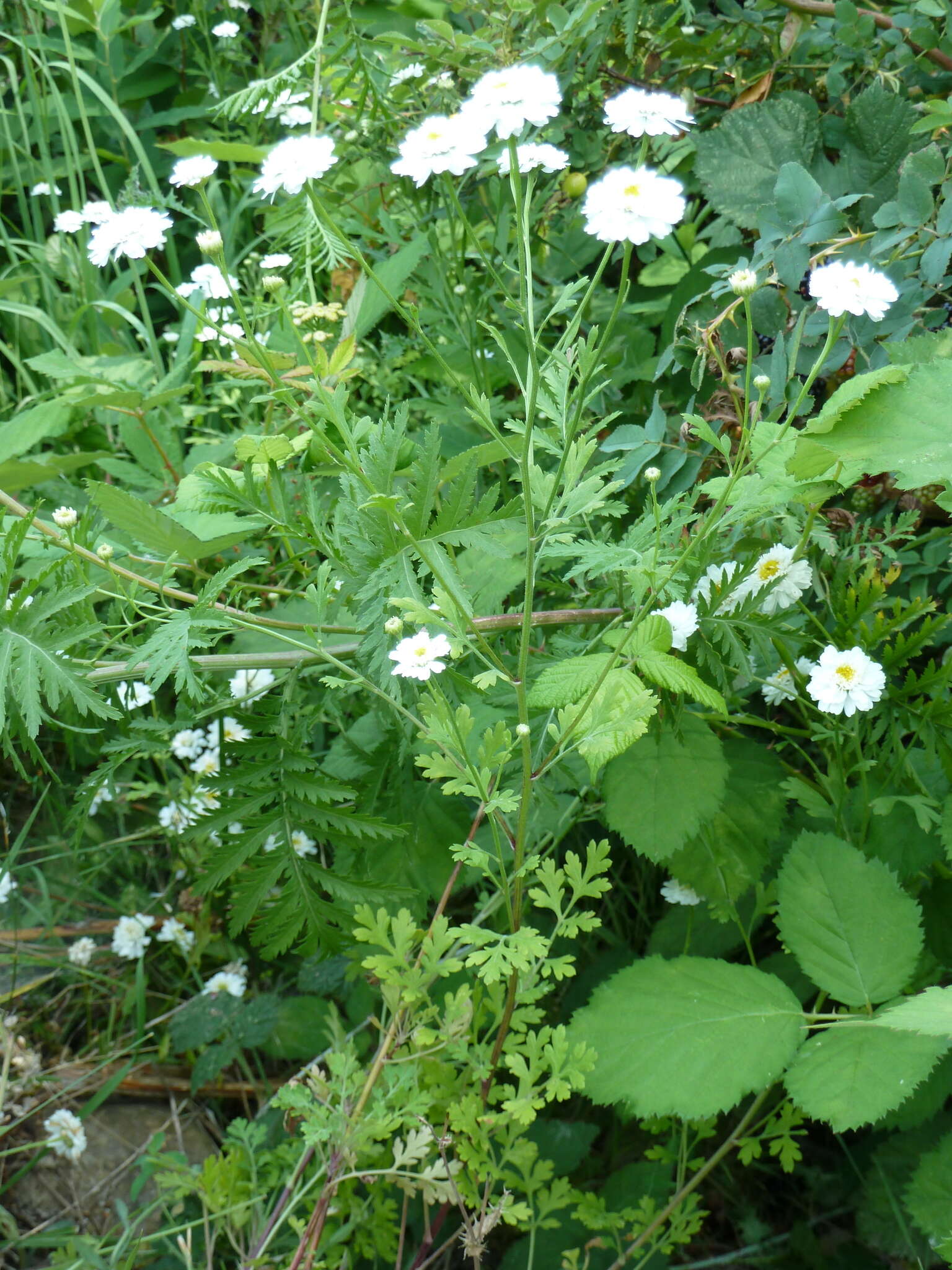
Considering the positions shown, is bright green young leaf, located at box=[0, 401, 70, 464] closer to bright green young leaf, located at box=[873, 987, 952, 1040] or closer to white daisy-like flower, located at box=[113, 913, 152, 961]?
white daisy-like flower, located at box=[113, 913, 152, 961]

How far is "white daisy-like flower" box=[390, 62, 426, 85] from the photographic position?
5.11 feet

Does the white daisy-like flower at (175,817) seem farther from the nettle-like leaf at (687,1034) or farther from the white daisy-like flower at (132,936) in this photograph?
the nettle-like leaf at (687,1034)

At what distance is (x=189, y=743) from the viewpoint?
1.78 meters

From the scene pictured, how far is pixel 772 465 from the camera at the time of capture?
97 cm

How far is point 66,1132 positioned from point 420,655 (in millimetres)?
1005

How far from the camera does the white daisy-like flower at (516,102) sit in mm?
799

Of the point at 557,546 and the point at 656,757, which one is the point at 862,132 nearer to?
the point at 557,546

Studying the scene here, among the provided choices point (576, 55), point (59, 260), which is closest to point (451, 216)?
point (576, 55)

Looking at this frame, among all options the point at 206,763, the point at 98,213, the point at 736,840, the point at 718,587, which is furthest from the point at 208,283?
the point at 736,840

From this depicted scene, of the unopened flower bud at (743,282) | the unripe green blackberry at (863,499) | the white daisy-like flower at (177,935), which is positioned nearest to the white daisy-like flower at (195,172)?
the unopened flower bud at (743,282)

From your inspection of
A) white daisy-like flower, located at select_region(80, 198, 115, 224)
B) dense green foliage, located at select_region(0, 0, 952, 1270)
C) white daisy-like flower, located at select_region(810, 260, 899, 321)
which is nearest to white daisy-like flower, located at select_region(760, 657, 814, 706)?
dense green foliage, located at select_region(0, 0, 952, 1270)

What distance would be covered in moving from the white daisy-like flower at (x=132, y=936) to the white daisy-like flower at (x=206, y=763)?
246 mm

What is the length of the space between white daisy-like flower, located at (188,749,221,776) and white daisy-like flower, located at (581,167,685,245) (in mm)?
1148

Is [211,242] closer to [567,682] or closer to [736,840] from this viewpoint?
[567,682]
